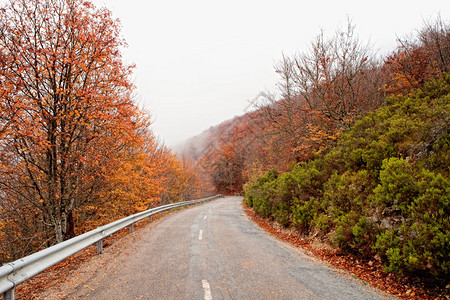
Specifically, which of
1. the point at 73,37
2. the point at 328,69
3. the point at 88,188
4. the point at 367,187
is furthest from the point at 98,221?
the point at 328,69

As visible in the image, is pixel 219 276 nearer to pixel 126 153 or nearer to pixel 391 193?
pixel 391 193

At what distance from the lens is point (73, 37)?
7359mm

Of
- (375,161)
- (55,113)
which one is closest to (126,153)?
(55,113)

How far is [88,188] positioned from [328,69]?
1270cm

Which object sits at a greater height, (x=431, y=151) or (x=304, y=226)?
(x=431, y=151)

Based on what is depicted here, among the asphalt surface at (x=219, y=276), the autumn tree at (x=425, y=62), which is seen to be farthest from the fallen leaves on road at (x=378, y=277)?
the autumn tree at (x=425, y=62)

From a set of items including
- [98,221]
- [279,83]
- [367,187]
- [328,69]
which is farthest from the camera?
[279,83]

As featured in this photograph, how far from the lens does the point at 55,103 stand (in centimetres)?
706

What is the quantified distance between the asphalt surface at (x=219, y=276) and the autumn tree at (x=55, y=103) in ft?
11.4

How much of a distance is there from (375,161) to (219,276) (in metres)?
5.53

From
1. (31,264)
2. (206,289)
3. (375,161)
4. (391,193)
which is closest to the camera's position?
(31,264)

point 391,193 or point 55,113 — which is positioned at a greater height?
point 55,113

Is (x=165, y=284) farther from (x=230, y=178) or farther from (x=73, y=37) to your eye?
(x=230, y=178)

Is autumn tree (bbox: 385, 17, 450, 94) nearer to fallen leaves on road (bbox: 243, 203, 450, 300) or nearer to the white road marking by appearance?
fallen leaves on road (bbox: 243, 203, 450, 300)
